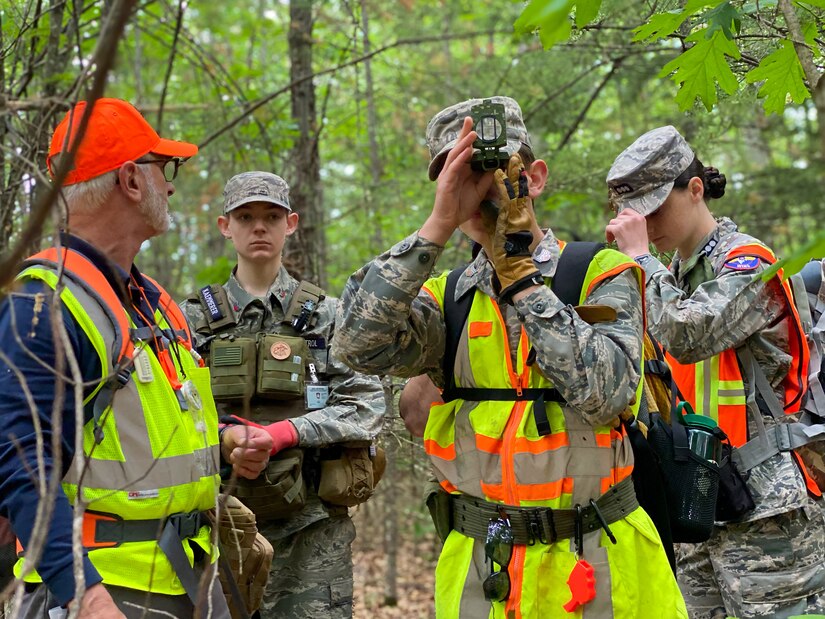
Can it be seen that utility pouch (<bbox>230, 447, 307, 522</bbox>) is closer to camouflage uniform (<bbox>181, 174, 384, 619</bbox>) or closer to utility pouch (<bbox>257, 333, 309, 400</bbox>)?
camouflage uniform (<bbox>181, 174, 384, 619</bbox>)

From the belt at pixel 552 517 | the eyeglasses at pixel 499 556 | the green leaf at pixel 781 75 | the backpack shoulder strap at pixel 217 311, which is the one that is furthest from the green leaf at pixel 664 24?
the backpack shoulder strap at pixel 217 311

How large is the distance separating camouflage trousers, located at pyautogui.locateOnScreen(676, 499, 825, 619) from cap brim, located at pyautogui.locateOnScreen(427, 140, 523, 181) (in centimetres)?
193

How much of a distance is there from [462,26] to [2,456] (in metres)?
12.7

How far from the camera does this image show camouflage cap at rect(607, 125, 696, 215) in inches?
150

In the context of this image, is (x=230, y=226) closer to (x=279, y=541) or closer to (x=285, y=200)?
(x=285, y=200)

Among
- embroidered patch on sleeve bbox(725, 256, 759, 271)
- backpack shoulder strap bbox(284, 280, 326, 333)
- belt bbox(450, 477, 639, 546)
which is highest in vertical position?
backpack shoulder strap bbox(284, 280, 326, 333)

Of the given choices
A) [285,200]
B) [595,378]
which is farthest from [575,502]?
[285,200]

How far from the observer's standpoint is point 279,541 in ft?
14.1

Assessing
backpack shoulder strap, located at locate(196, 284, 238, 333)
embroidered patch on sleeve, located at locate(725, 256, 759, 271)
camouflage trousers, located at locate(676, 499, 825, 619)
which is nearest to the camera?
camouflage trousers, located at locate(676, 499, 825, 619)

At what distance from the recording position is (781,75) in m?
2.73

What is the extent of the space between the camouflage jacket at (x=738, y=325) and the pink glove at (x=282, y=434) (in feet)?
5.71

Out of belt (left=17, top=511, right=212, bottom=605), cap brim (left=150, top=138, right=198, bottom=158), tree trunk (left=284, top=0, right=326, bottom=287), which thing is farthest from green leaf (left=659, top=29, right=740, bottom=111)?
tree trunk (left=284, top=0, right=326, bottom=287)

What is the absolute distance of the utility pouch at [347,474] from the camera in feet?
13.9

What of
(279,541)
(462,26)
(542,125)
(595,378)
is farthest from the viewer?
(462,26)
